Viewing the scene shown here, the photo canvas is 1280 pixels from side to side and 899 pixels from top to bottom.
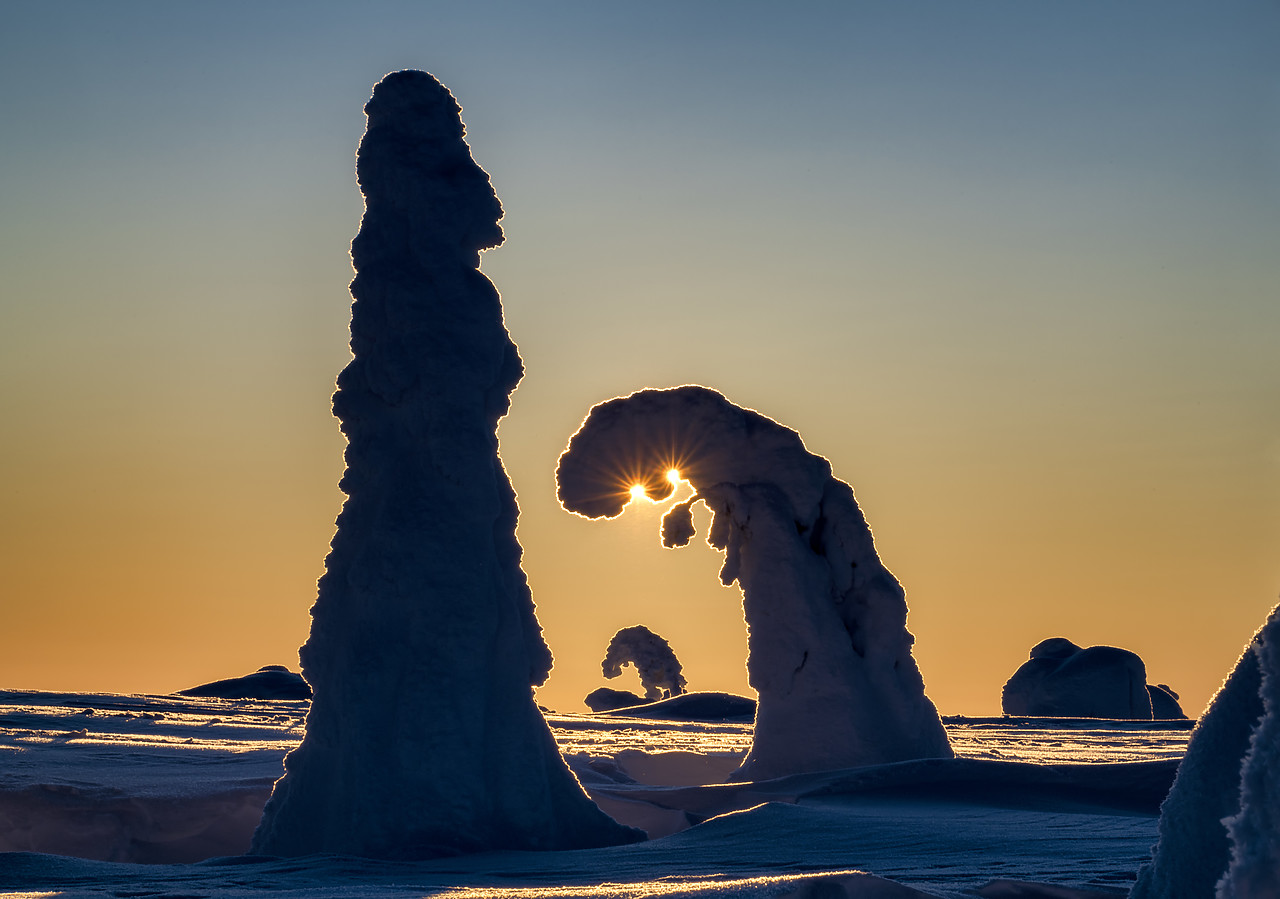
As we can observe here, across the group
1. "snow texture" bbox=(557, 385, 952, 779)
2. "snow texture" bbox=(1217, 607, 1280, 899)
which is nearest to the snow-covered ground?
"snow texture" bbox=(557, 385, 952, 779)

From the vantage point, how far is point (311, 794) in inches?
330

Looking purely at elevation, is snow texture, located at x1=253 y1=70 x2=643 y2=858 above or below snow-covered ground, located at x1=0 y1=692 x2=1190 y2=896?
above

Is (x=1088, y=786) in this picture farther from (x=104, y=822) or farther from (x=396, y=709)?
(x=104, y=822)

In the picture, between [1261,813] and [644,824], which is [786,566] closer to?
[644,824]

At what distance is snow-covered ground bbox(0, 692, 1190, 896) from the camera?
6.66m

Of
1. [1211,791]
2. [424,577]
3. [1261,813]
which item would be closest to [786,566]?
[424,577]

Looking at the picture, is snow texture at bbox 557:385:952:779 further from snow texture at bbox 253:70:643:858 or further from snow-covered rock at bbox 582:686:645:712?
snow-covered rock at bbox 582:686:645:712

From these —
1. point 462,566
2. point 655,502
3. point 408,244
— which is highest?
point 408,244

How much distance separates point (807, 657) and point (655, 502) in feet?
7.97

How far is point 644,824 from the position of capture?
11.0 metres

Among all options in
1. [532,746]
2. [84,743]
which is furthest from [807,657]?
[84,743]

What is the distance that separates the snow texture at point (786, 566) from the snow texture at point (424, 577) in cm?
406

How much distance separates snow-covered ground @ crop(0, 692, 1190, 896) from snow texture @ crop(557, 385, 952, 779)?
1.39 m

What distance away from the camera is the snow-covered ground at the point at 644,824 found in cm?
666
